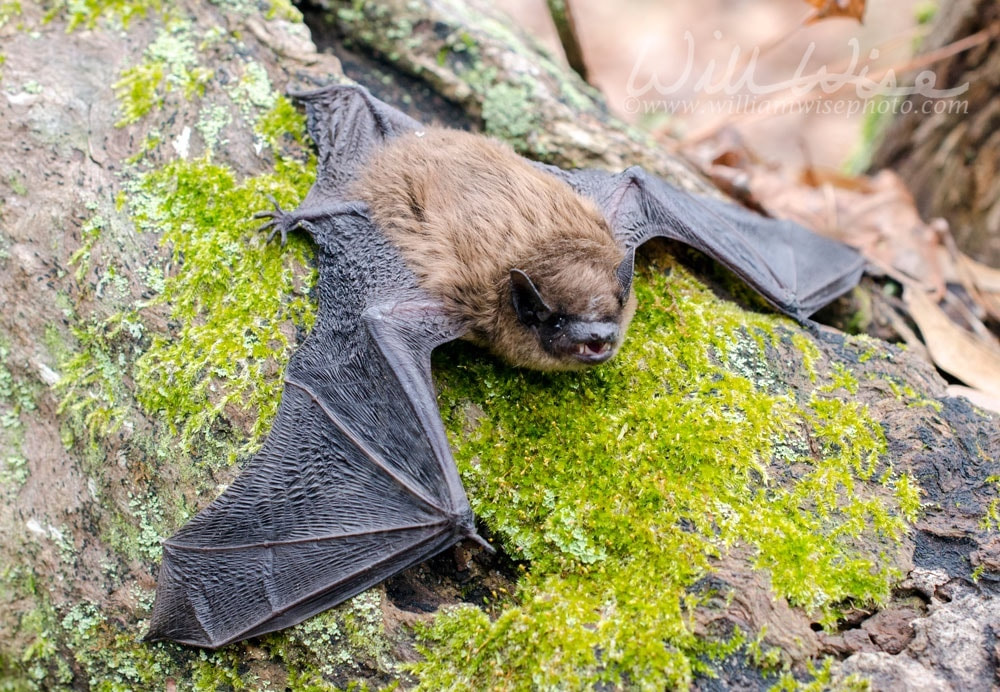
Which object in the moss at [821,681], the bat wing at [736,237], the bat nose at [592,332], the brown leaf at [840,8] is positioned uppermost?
the brown leaf at [840,8]

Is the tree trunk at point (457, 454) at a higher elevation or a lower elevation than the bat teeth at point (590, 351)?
lower

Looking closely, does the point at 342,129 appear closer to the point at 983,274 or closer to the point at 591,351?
the point at 591,351

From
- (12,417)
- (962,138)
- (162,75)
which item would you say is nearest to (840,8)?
(962,138)

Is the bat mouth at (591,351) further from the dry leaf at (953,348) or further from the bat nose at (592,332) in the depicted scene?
the dry leaf at (953,348)

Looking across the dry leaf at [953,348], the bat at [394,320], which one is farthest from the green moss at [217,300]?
the dry leaf at [953,348]

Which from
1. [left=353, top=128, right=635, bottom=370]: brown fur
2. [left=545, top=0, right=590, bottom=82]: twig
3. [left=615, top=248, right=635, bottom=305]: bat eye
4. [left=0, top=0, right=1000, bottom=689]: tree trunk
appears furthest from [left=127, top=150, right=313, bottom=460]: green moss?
[left=545, top=0, right=590, bottom=82]: twig

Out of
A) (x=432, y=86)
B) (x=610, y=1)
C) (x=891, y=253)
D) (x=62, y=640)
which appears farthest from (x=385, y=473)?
(x=610, y=1)

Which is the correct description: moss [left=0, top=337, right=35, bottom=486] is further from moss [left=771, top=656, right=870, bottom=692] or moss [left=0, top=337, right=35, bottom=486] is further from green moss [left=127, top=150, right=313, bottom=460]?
moss [left=771, top=656, right=870, bottom=692]
